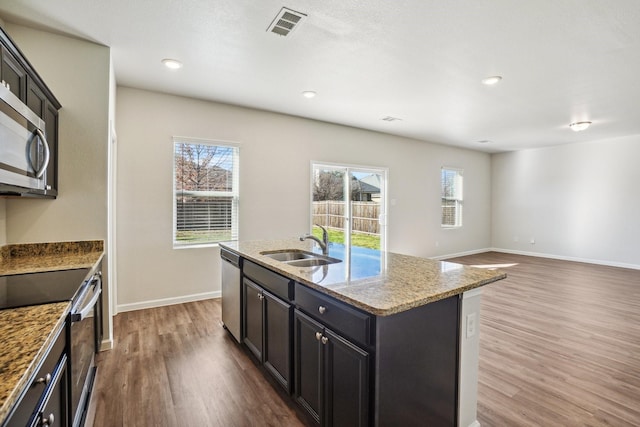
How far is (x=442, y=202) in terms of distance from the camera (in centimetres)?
736

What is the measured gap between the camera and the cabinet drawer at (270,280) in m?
1.94

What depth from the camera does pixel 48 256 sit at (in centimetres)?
244

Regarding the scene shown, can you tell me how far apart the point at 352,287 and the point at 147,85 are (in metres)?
3.59

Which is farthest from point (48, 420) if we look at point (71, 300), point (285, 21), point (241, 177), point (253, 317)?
point (241, 177)

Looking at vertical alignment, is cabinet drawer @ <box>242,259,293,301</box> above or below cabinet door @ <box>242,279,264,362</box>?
above

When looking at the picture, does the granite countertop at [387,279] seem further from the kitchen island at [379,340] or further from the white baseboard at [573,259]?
the white baseboard at [573,259]

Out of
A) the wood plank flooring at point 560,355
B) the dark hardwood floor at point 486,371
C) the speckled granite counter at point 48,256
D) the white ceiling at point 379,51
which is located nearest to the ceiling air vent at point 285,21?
the white ceiling at point 379,51

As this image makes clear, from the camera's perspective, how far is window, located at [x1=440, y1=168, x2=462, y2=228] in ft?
24.4

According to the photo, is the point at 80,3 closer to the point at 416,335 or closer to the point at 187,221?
the point at 187,221

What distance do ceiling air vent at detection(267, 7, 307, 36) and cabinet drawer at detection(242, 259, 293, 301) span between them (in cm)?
185

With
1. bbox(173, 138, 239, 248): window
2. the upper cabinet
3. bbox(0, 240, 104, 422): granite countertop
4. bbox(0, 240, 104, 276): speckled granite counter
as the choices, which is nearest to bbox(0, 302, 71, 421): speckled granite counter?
bbox(0, 240, 104, 422): granite countertop

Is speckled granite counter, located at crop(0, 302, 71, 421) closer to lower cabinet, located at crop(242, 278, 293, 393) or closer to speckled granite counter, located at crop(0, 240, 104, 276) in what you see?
speckled granite counter, located at crop(0, 240, 104, 276)

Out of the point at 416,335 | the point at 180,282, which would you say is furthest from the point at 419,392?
the point at 180,282

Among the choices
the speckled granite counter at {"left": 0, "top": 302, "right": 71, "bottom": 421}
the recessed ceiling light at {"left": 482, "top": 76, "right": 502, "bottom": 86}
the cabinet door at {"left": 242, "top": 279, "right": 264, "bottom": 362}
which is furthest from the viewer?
the recessed ceiling light at {"left": 482, "top": 76, "right": 502, "bottom": 86}
